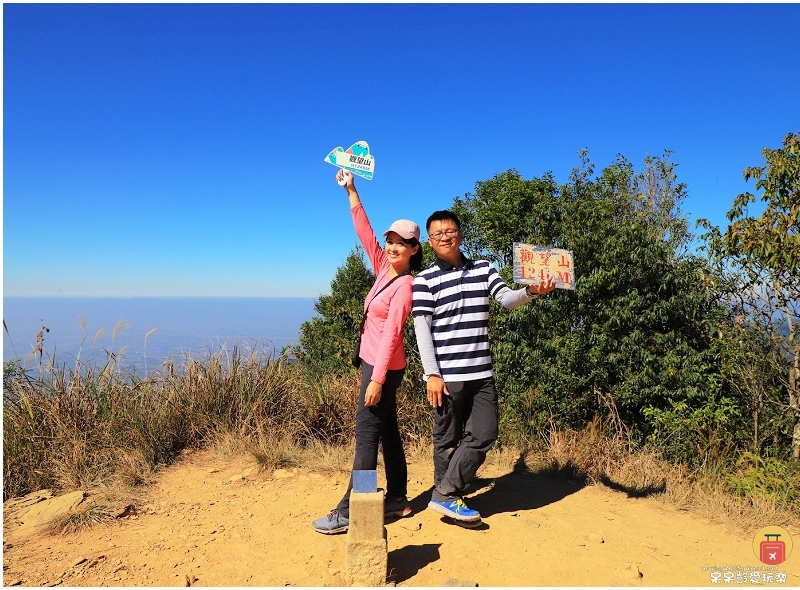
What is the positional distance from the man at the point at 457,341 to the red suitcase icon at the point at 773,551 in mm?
1812

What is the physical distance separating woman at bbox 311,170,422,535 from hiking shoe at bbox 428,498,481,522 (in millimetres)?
560

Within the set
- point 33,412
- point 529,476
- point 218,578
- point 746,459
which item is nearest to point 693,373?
point 746,459

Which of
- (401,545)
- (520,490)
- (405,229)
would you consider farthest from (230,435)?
(405,229)

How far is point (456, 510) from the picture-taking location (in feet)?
12.2

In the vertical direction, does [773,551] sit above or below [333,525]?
below

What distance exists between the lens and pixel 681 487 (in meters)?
4.62

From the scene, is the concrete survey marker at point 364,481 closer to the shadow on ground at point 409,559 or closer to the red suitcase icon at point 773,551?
the shadow on ground at point 409,559

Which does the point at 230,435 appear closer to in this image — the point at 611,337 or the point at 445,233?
the point at 445,233

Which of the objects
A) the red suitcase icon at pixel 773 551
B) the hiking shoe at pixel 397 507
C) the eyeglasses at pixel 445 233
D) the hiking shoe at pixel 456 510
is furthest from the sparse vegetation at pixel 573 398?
the eyeglasses at pixel 445 233

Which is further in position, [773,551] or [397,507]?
[397,507]

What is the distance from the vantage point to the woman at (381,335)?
343 cm

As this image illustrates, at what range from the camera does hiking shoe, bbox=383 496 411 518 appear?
3879 mm

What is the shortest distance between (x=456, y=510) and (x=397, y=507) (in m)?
0.44

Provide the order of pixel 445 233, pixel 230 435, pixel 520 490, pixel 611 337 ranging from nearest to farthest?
pixel 445 233, pixel 520 490, pixel 230 435, pixel 611 337
